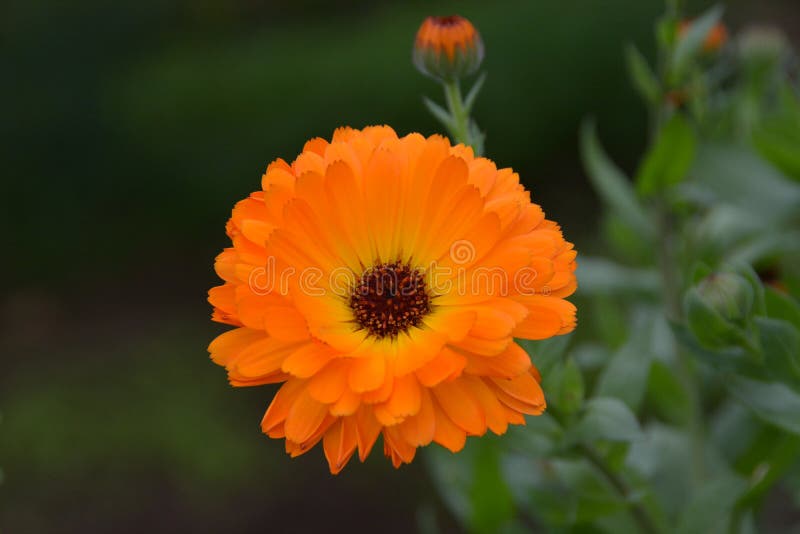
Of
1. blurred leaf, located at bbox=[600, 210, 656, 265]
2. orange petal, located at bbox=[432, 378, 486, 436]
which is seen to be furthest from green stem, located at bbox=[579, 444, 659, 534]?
A: blurred leaf, located at bbox=[600, 210, 656, 265]

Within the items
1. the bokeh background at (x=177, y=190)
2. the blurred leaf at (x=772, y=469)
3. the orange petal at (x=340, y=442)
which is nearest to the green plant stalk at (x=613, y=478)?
the blurred leaf at (x=772, y=469)

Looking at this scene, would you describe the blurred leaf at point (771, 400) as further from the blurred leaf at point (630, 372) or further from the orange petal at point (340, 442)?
the orange petal at point (340, 442)

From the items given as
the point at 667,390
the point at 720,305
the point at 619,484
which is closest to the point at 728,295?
the point at 720,305

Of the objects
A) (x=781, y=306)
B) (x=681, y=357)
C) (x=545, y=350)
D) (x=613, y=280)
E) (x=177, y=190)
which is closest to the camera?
(x=545, y=350)

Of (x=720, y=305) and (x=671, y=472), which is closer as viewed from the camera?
(x=720, y=305)

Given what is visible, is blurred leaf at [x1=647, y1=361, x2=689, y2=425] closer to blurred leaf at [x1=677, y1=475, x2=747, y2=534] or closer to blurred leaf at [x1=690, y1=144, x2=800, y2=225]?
blurred leaf at [x1=677, y1=475, x2=747, y2=534]

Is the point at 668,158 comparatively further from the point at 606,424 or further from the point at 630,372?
the point at 606,424
